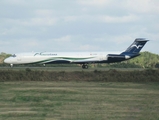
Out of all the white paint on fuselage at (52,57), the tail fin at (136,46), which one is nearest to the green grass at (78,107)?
the white paint on fuselage at (52,57)

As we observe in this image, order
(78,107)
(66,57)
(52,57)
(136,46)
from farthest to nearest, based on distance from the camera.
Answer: (136,46), (66,57), (52,57), (78,107)

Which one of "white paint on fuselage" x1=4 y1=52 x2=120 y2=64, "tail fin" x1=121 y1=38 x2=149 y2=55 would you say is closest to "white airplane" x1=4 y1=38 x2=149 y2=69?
"white paint on fuselage" x1=4 y1=52 x2=120 y2=64

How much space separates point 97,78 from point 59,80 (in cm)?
345

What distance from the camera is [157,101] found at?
2145cm

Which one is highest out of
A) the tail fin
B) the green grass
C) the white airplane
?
the tail fin

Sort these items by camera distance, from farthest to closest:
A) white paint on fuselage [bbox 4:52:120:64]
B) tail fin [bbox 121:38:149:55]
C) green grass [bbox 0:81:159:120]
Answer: tail fin [bbox 121:38:149:55] → white paint on fuselage [bbox 4:52:120:64] → green grass [bbox 0:81:159:120]

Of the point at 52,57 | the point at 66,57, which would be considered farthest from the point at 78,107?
the point at 66,57

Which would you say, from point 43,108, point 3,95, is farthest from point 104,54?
point 43,108

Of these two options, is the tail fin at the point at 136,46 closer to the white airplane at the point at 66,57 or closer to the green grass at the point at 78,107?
the white airplane at the point at 66,57

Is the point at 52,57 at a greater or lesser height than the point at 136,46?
lesser

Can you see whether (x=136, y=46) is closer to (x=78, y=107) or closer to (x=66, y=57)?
(x=66, y=57)

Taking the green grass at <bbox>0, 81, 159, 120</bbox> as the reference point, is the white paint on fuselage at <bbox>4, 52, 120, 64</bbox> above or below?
above

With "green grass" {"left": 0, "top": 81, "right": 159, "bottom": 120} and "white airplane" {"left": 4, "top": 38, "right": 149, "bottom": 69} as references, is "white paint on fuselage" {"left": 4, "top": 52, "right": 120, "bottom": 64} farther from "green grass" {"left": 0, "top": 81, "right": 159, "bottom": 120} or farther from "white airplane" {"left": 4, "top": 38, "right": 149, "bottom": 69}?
"green grass" {"left": 0, "top": 81, "right": 159, "bottom": 120}

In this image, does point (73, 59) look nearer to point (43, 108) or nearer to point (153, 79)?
point (153, 79)
